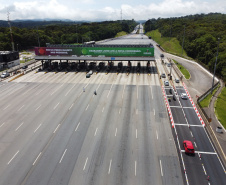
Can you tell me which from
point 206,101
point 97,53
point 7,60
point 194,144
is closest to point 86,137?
point 194,144

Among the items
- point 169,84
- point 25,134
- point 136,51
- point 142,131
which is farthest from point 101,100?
point 136,51

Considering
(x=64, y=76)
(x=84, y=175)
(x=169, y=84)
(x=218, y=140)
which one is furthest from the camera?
(x=64, y=76)

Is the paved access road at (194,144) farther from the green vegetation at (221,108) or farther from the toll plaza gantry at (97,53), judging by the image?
the toll plaza gantry at (97,53)

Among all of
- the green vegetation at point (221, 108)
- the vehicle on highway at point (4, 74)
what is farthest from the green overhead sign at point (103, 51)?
the green vegetation at point (221, 108)

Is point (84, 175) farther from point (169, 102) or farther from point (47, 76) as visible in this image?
point (47, 76)

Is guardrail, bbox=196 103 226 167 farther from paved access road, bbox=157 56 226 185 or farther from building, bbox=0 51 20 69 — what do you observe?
building, bbox=0 51 20 69

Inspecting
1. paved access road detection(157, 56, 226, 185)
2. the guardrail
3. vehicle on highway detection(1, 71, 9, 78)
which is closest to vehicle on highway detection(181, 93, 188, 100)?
paved access road detection(157, 56, 226, 185)
